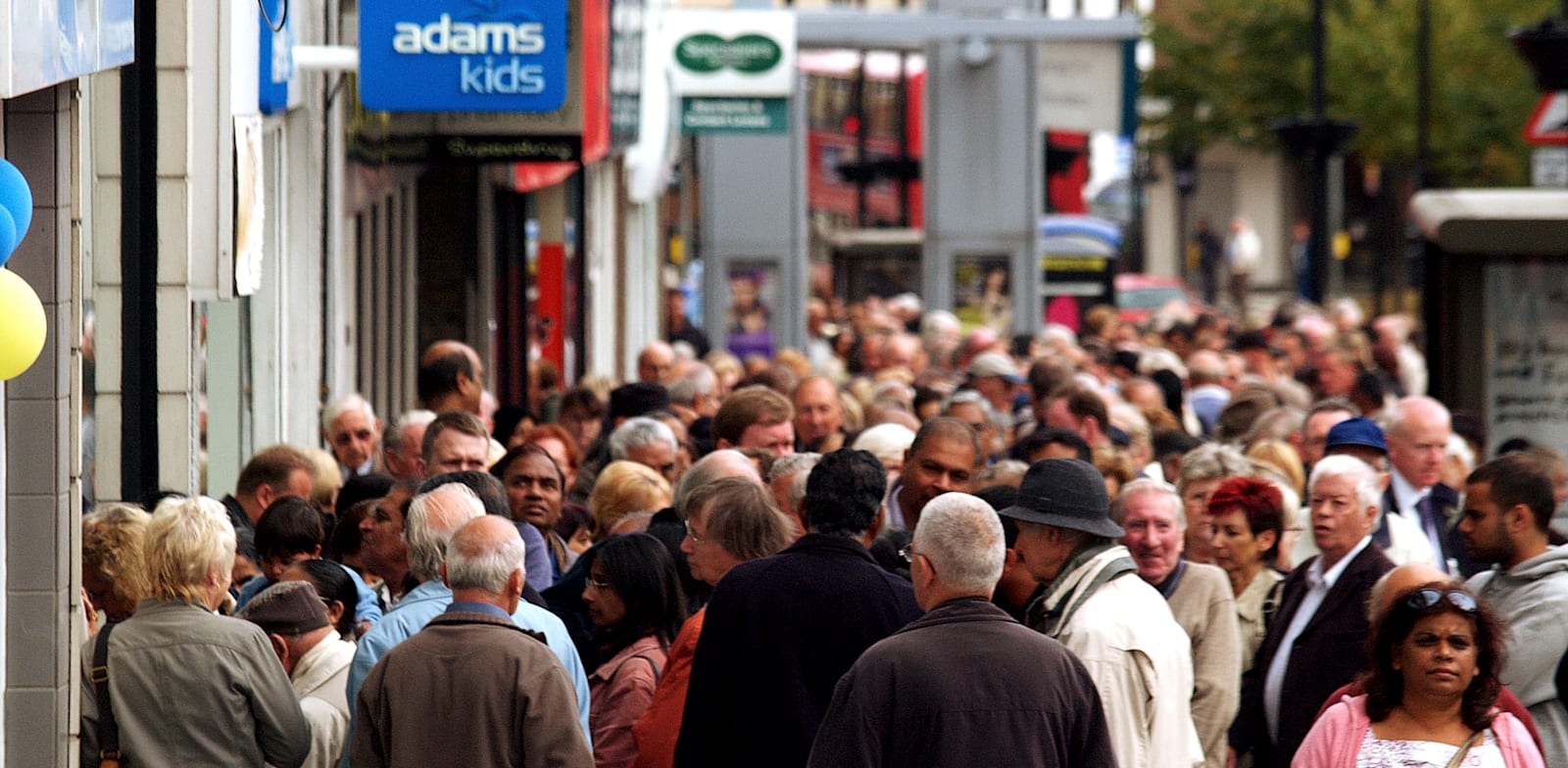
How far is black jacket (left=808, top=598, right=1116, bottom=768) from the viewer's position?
591 cm

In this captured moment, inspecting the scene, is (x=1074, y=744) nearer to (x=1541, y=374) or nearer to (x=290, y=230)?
(x=290, y=230)

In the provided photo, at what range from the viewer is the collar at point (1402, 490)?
36.4ft

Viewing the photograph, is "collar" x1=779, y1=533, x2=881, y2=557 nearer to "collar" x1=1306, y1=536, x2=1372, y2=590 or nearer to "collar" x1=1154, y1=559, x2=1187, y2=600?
"collar" x1=1154, y1=559, x2=1187, y2=600

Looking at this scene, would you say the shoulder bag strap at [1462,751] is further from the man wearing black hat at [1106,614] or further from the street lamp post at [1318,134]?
the street lamp post at [1318,134]

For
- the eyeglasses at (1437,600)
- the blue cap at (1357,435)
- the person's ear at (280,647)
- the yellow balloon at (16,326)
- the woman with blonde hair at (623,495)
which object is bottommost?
the person's ear at (280,647)

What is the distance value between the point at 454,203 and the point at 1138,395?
775 centimetres

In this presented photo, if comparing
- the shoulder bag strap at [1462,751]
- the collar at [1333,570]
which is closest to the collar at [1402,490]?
the collar at [1333,570]

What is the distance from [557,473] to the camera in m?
9.36

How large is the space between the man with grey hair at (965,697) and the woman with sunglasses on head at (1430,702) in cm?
80

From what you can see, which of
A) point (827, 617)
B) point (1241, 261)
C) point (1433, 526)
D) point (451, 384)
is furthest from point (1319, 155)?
point (1241, 261)

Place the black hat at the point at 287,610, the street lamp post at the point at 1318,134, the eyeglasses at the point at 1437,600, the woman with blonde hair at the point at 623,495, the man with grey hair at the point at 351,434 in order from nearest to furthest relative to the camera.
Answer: the eyeglasses at the point at 1437,600
the black hat at the point at 287,610
the woman with blonde hair at the point at 623,495
the man with grey hair at the point at 351,434
the street lamp post at the point at 1318,134

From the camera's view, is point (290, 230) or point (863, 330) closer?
point (290, 230)

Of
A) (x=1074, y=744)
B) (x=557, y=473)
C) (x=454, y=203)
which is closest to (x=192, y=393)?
(x=557, y=473)

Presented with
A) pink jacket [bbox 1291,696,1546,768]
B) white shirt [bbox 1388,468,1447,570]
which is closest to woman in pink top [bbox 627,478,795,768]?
pink jacket [bbox 1291,696,1546,768]
